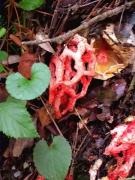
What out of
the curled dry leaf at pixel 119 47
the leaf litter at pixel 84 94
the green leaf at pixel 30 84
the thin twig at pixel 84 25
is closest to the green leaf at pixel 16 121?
the green leaf at pixel 30 84

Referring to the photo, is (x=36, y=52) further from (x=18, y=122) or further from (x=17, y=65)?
(x=18, y=122)

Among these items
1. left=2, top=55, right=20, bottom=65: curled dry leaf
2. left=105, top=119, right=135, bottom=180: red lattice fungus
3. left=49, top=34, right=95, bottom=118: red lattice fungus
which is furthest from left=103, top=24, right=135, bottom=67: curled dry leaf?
left=2, top=55, right=20, bottom=65: curled dry leaf

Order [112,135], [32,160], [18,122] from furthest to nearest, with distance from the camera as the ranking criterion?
[32,160] < [112,135] < [18,122]

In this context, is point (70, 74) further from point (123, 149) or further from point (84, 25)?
point (123, 149)

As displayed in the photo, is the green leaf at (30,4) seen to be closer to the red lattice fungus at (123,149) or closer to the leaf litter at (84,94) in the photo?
the leaf litter at (84,94)

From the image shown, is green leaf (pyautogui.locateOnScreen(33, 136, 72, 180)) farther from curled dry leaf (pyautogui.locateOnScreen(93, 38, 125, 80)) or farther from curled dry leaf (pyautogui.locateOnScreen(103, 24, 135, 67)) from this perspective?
curled dry leaf (pyautogui.locateOnScreen(103, 24, 135, 67))

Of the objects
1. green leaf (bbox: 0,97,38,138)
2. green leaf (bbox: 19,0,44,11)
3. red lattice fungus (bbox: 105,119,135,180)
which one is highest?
green leaf (bbox: 19,0,44,11)

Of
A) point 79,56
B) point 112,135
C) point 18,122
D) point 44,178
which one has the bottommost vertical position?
point 44,178

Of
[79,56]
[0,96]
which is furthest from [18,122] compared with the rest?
[79,56]
